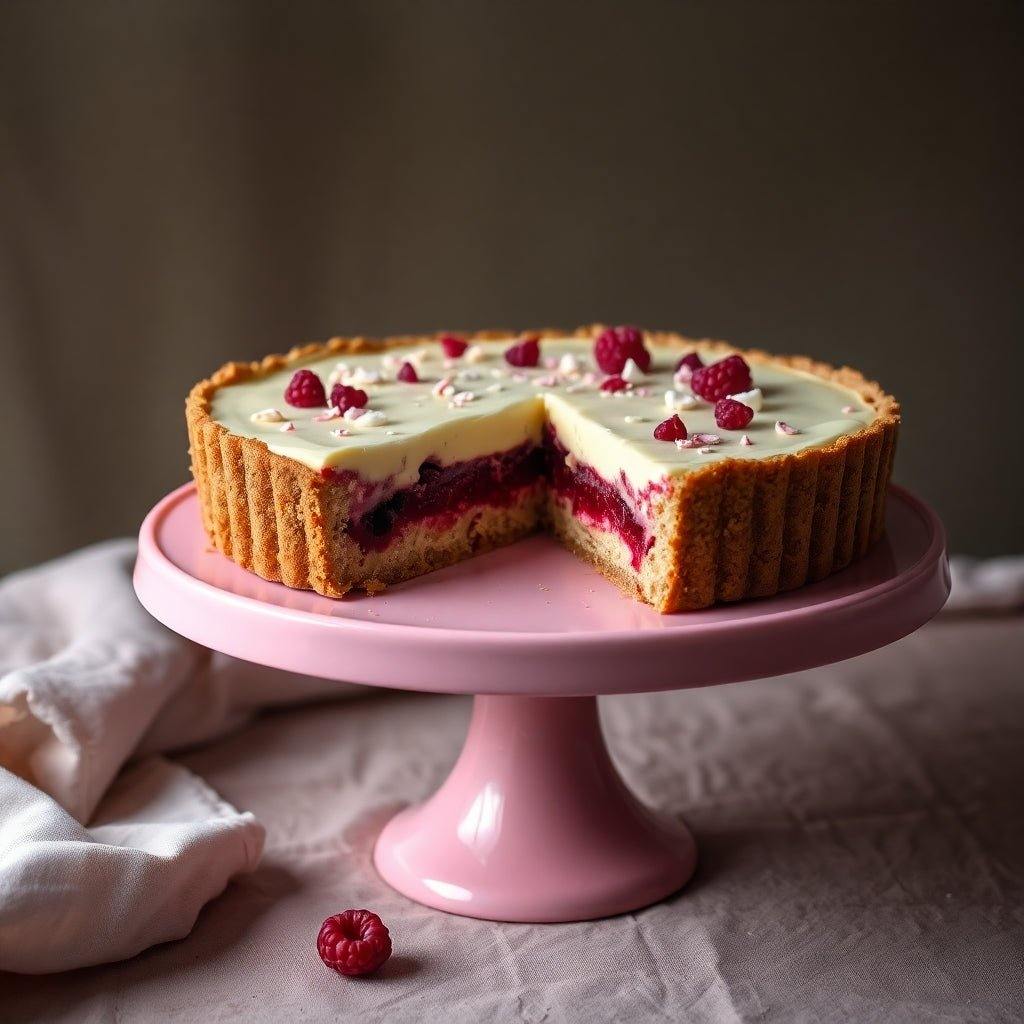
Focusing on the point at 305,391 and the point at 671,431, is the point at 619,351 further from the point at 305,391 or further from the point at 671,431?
the point at 305,391

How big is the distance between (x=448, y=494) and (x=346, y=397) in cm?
24

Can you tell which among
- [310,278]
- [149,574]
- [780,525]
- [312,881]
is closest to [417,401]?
[149,574]

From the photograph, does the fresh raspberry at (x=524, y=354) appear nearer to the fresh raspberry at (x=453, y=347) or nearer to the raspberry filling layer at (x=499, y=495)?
the fresh raspberry at (x=453, y=347)

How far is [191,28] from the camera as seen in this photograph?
3422mm

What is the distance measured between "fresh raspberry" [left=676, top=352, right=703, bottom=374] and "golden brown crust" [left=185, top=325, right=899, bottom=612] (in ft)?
1.36

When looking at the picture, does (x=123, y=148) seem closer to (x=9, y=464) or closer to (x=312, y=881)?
(x=9, y=464)

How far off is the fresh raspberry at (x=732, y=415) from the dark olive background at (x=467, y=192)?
1.57 meters

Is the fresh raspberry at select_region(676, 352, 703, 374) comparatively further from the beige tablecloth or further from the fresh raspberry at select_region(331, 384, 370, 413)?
the beige tablecloth

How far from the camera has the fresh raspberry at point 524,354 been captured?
2.73m

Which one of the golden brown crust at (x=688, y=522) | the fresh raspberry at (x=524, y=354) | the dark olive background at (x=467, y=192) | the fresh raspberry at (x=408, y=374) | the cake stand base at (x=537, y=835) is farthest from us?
the dark olive background at (x=467, y=192)

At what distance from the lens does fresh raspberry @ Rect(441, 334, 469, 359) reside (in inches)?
111

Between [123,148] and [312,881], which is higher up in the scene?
[123,148]

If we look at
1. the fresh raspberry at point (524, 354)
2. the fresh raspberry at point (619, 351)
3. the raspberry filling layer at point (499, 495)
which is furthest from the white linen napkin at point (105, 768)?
the fresh raspberry at point (619, 351)

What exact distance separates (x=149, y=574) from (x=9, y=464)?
1.63 m
